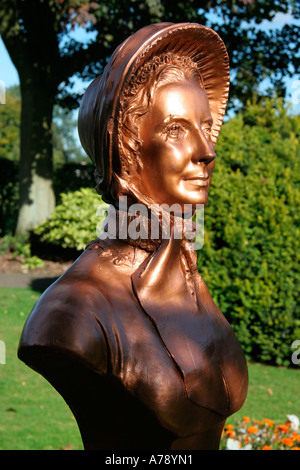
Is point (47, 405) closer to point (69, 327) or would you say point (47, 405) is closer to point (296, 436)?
point (296, 436)

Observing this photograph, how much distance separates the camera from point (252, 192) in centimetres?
596

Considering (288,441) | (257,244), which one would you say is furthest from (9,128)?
(288,441)

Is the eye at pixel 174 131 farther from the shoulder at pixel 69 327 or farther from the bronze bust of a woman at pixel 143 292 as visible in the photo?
the shoulder at pixel 69 327

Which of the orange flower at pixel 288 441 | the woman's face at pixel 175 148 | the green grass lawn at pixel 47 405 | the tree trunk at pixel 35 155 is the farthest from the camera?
the tree trunk at pixel 35 155

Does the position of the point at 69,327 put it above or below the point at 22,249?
above

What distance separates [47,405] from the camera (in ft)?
16.4

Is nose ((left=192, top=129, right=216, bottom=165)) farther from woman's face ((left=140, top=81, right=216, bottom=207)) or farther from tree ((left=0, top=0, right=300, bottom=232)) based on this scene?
tree ((left=0, top=0, right=300, bottom=232))

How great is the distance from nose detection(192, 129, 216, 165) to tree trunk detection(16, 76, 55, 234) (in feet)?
33.7

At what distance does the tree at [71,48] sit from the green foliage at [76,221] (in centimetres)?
140

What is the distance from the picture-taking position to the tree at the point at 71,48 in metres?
9.62

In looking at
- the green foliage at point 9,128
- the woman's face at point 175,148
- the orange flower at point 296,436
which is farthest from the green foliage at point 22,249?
the green foliage at point 9,128

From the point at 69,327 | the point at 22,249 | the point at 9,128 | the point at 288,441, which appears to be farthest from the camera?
the point at 9,128

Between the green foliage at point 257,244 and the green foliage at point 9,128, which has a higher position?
the green foliage at point 9,128

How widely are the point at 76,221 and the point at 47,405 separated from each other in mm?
5866
